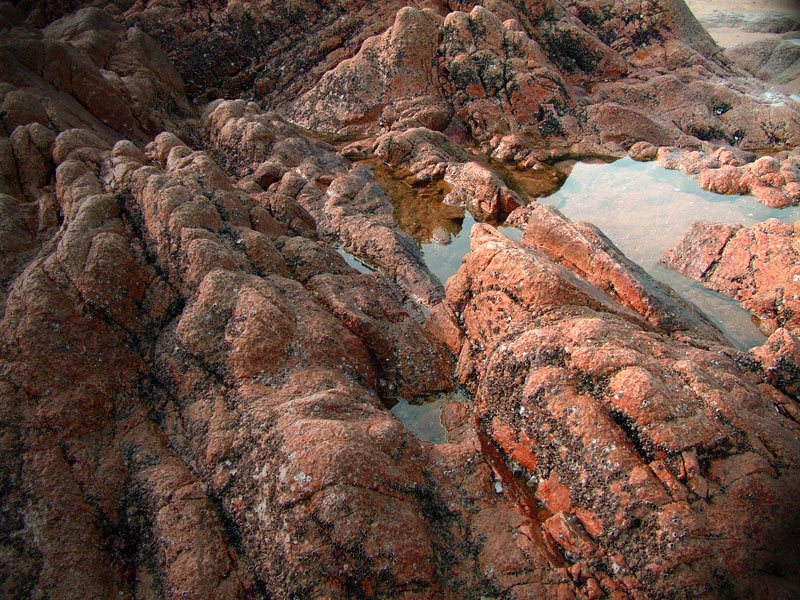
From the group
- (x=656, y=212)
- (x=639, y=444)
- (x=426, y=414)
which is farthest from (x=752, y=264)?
(x=426, y=414)

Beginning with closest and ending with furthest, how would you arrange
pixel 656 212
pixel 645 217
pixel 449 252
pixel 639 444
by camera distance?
pixel 639 444
pixel 449 252
pixel 645 217
pixel 656 212

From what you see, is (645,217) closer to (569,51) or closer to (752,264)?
(752,264)

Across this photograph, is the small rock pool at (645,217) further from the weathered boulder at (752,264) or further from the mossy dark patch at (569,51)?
the mossy dark patch at (569,51)

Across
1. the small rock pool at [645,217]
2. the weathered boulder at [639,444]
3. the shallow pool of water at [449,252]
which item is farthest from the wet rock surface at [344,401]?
the small rock pool at [645,217]

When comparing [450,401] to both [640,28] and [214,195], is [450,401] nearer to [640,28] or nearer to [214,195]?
[214,195]

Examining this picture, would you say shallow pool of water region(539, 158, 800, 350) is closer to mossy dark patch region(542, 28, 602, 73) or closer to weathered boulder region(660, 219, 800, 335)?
weathered boulder region(660, 219, 800, 335)

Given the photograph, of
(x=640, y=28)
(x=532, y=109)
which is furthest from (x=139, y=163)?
(x=640, y=28)
